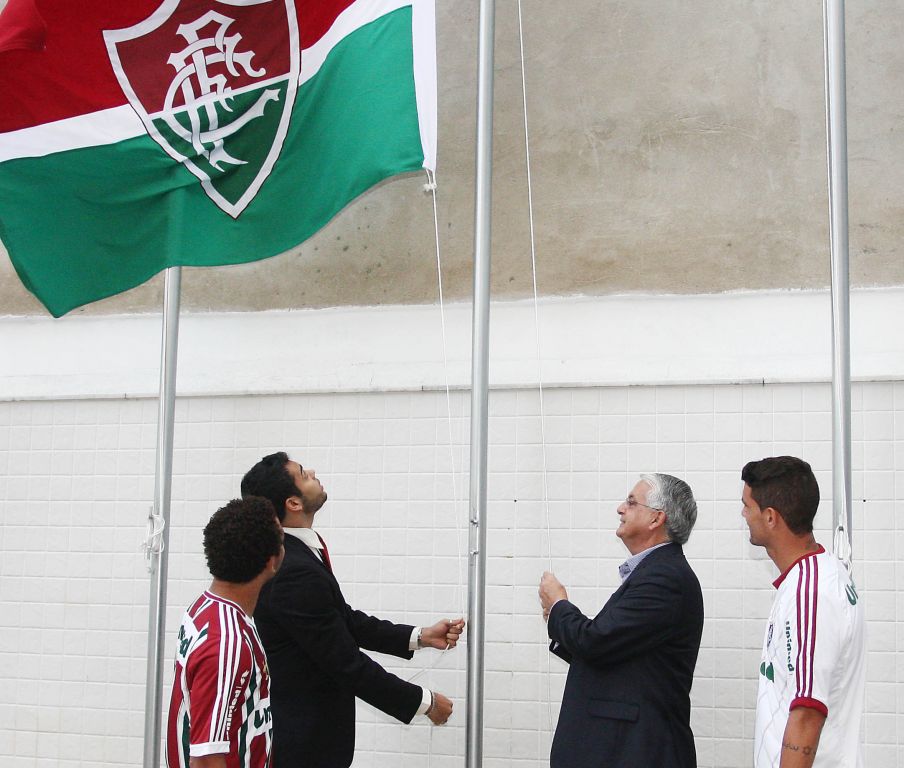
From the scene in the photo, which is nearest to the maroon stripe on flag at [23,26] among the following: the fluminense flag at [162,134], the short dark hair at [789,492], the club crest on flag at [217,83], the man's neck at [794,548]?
the fluminense flag at [162,134]

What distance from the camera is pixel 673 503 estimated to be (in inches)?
112

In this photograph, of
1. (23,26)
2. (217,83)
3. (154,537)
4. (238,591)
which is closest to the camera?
(238,591)

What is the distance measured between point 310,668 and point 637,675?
2.81ft

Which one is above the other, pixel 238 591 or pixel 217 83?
pixel 217 83

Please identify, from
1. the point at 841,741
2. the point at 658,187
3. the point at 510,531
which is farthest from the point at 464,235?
the point at 841,741

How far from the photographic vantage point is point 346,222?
4199 millimetres

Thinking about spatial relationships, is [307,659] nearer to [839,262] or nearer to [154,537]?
[154,537]

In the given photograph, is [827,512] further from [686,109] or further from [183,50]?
[183,50]

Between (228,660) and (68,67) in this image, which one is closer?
(228,660)

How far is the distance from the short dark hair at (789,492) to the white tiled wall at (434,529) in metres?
1.14

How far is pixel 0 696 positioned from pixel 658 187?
315 cm

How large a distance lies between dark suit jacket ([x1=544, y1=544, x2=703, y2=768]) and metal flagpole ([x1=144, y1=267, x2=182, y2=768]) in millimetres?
1463

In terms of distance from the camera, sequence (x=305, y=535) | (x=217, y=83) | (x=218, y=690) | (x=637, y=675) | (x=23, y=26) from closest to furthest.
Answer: (x=218, y=690)
(x=637, y=675)
(x=305, y=535)
(x=23, y=26)
(x=217, y=83)

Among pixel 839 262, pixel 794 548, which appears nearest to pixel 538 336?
pixel 839 262
